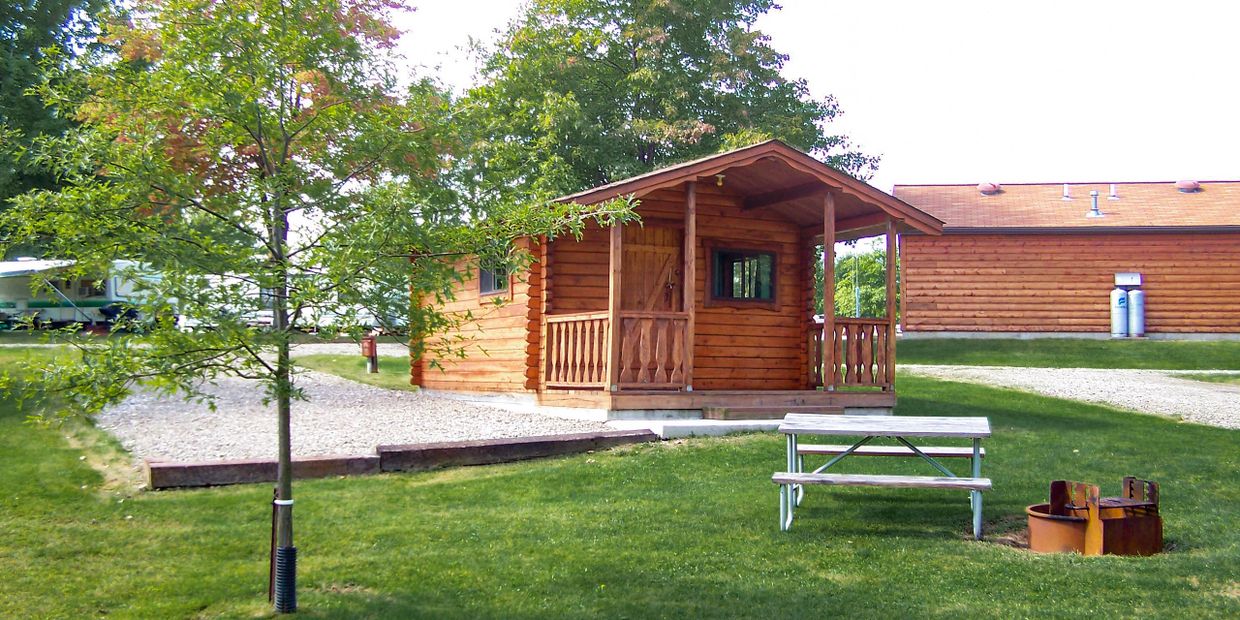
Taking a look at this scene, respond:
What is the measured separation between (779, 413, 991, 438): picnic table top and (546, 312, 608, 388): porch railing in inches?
189

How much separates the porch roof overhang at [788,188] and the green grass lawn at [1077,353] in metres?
9.19

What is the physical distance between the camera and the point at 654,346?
12578 mm

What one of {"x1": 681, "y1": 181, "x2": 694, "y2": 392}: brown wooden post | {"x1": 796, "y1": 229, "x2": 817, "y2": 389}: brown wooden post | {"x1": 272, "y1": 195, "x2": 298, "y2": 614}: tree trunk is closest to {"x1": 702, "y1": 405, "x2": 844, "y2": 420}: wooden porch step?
{"x1": 681, "y1": 181, "x2": 694, "y2": 392}: brown wooden post

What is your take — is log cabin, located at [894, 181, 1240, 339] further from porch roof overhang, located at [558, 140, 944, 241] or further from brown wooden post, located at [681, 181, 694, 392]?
brown wooden post, located at [681, 181, 694, 392]

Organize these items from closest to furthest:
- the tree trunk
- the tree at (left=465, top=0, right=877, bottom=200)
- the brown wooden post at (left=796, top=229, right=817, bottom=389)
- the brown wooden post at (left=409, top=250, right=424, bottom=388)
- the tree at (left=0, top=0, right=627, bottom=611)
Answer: the tree at (left=0, top=0, right=627, bottom=611)
the tree trunk
the brown wooden post at (left=409, top=250, right=424, bottom=388)
the brown wooden post at (left=796, top=229, right=817, bottom=389)
the tree at (left=465, top=0, right=877, bottom=200)

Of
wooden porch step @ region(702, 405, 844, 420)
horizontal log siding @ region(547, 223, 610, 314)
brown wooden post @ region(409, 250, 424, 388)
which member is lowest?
wooden porch step @ region(702, 405, 844, 420)

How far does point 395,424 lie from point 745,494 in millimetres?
5815

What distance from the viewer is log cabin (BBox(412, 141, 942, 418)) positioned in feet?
40.3

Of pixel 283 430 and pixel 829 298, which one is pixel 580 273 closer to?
pixel 829 298

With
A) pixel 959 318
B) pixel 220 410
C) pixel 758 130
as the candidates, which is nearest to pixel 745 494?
pixel 220 410

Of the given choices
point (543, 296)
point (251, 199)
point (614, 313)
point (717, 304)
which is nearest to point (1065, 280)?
point (717, 304)

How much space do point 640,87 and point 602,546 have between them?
2009 centimetres

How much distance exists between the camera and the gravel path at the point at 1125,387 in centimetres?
1482

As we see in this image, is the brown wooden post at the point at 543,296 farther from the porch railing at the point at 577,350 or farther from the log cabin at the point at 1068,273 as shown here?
the log cabin at the point at 1068,273
